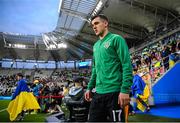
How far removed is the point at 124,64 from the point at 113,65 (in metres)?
0.19

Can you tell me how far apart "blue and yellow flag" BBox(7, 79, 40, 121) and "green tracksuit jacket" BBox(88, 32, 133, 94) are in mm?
6969

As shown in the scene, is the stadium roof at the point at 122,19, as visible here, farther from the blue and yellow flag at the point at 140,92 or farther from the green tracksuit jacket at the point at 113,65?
the green tracksuit jacket at the point at 113,65

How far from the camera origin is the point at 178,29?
22.4m

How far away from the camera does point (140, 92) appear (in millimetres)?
10562

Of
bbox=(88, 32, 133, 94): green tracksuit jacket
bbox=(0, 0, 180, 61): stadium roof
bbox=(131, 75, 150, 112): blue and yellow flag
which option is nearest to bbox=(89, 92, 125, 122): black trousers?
bbox=(88, 32, 133, 94): green tracksuit jacket

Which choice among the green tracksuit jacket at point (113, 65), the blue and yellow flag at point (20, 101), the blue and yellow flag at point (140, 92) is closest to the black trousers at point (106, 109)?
the green tracksuit jacket at point (113, 65)

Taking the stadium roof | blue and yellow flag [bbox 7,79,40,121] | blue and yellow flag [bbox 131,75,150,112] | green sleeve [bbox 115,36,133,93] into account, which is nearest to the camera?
green sleeve [bbox 115,36,133,93]

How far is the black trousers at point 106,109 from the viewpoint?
3.07 metres

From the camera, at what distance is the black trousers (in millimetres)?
3066

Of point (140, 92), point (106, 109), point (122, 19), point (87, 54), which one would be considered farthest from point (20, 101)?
point (87, 54)

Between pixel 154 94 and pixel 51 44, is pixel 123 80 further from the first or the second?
pixel 51 44

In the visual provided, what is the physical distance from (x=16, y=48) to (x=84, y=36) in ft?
58.5

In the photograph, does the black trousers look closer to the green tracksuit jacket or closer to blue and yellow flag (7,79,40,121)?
the green tracksuit jacket

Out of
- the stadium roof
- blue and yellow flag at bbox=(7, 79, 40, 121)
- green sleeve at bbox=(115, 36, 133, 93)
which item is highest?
the stadium roof
